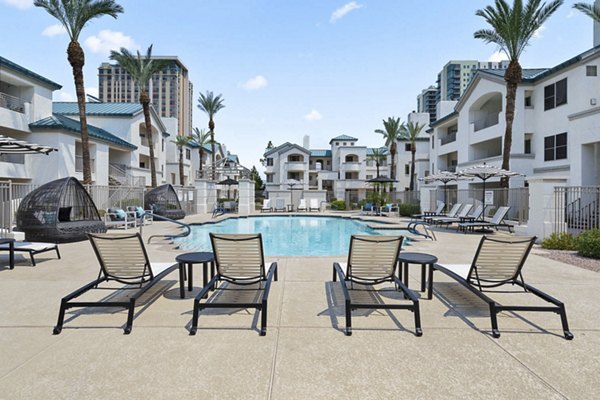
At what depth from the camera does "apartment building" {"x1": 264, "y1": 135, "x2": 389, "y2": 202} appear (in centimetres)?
4832

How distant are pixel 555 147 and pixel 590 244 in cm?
1606

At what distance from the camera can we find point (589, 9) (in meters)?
17.7

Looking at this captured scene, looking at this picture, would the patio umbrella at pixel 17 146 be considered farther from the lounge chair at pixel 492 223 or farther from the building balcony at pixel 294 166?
the building balcony at pixel 294 166

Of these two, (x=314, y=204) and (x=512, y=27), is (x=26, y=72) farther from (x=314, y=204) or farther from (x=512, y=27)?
(x=512, y=27)

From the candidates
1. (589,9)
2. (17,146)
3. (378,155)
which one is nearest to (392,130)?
(378,155)

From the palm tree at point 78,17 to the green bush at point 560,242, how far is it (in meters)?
22.3

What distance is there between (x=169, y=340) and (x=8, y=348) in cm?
163

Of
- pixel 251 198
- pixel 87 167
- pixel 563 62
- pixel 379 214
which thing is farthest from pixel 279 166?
pixel 563 62

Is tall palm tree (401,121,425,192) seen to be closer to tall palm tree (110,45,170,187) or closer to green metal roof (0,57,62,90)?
tall palm tree (110,45,170,187)

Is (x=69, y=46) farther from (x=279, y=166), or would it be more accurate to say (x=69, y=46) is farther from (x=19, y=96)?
(x=279, y=166)

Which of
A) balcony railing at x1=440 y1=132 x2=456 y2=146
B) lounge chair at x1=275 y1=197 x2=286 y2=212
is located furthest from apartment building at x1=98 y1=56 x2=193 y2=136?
balcony railing at x1=440 y1=132 x2=456 y2=146

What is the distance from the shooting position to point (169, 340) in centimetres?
384

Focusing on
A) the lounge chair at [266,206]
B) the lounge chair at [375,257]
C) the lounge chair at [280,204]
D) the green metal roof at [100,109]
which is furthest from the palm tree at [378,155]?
the lounge chair at [375,257]

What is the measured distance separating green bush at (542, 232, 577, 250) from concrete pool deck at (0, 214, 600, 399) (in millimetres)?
5905
